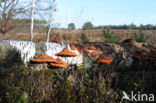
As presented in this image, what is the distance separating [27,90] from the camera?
348 centimetres

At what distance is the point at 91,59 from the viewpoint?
6.39 meters

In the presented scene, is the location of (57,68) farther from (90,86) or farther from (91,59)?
(90,86)

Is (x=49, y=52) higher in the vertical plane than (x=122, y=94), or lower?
higher

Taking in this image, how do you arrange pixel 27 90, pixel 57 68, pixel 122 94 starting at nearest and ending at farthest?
pixel 27 90 < pixel 122 94 < pixel 57 68

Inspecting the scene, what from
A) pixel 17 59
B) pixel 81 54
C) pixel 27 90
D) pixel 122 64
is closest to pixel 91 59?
pixel 81 54

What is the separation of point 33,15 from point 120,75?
10356mm

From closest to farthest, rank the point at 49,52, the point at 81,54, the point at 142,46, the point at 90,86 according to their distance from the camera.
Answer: the point at 90,86 < the point at 49,52 < the point at 81,54 < the point at 142,46

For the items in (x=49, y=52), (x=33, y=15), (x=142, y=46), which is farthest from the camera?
(x=33, y=15)

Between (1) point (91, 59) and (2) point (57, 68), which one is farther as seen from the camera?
(1) point (91, 59)

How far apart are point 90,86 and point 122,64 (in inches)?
122

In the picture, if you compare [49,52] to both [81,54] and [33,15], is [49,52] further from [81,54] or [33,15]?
[33,15]

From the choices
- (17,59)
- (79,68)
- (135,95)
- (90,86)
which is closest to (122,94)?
(135,95)

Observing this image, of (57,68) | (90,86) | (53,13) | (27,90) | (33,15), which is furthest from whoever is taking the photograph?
(53,13)

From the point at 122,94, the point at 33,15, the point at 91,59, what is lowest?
the point at 122,94
